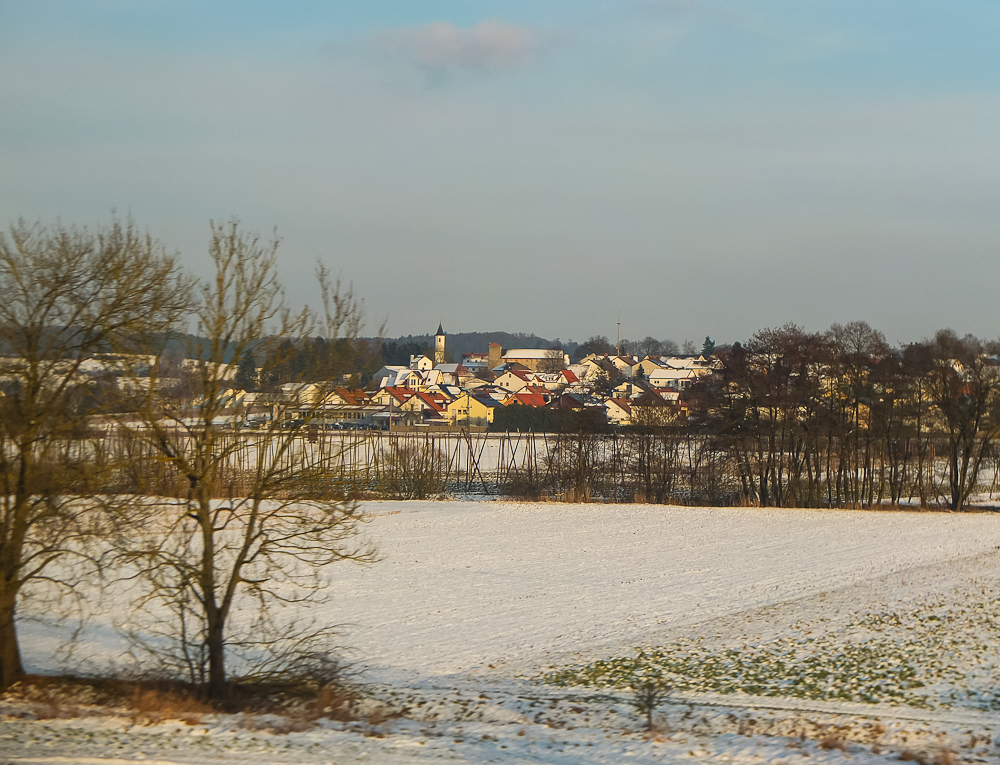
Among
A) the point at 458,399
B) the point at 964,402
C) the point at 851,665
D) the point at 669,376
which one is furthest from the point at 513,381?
the point at 851,665

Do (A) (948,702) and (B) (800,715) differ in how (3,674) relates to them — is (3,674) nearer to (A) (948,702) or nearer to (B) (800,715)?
(B) (800,715)

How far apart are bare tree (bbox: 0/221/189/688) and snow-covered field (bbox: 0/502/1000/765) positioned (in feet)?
7.83

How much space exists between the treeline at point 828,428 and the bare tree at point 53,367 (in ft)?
142

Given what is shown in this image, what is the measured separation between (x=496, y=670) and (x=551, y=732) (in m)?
5.75

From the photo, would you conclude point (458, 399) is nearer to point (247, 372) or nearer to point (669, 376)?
point (669, 376)

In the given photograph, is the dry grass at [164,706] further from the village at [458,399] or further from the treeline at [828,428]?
the treeline at [828,428]

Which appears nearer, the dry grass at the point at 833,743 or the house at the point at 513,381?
the dry grass at the point at 833,743

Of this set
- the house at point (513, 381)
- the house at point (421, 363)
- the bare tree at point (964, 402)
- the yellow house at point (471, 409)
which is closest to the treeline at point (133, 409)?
the bare tree at point (964, 402)

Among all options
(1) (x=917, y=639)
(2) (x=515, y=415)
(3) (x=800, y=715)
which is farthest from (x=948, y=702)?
(2) (x=515, y=415)

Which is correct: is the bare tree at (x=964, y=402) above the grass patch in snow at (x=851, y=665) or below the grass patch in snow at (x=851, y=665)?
above

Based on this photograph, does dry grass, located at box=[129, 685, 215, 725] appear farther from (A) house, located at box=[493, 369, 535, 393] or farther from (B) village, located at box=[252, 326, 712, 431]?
(A) house, located at box=[493, 369, 535, 393]

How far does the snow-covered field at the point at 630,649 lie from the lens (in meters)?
10.5

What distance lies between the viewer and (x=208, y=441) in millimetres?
12789

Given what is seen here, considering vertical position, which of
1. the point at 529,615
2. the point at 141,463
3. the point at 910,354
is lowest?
the point at 529,615
